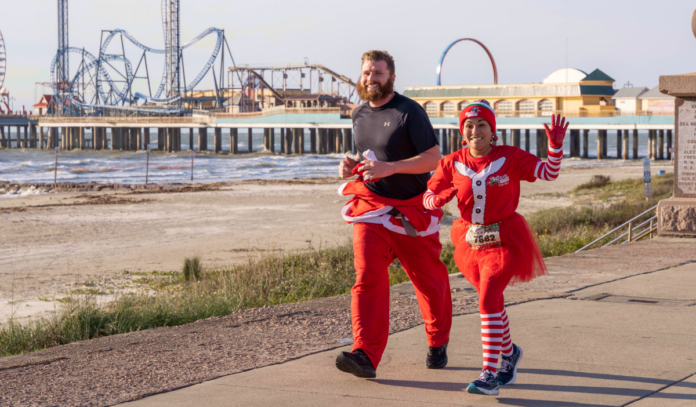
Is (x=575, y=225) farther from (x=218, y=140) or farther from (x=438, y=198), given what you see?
(x=218, y=140)

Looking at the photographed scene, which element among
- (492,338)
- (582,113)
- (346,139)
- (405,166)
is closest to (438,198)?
(405,166)

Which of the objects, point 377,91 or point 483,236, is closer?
point 483,236

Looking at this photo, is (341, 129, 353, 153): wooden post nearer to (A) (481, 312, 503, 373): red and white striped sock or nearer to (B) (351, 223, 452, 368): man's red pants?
(B) (351, 223, 452, 368): man's red pants

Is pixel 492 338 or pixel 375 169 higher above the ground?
pixel 375 169

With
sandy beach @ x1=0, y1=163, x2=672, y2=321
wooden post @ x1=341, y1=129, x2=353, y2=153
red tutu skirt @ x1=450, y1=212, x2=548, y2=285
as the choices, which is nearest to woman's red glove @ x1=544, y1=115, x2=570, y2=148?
red tutu skirt @ x1=450, y1=212, x2=548, y2=285

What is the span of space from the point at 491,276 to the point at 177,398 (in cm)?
158

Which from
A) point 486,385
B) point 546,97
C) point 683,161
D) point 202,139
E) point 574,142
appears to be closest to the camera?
point 486,385

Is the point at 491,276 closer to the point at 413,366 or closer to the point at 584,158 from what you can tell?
the point at 413,366

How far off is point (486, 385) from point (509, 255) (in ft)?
2.17

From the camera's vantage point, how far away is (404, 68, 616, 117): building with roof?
190ft

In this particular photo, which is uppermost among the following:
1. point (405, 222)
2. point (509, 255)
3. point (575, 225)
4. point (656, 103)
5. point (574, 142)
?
point (656, 103)

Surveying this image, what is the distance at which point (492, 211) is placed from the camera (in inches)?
159

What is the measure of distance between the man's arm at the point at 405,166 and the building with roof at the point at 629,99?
64212 mm

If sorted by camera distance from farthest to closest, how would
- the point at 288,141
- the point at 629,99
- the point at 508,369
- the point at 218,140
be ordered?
the point at 218,140 → the point at 288,141 → the point at 629,99 → the point at 508,369
